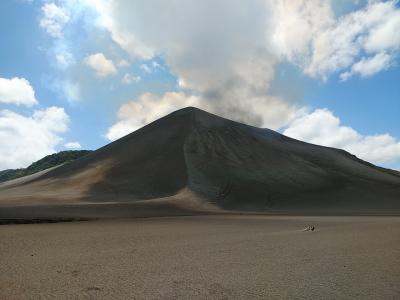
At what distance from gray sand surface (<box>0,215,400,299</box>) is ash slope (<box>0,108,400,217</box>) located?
24038 mm

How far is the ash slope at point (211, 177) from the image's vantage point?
55438 mm

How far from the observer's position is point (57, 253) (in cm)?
1403

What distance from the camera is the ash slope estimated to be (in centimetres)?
5544

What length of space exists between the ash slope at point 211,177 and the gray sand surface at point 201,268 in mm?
24038

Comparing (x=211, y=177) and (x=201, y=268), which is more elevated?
(x=211, y=177)

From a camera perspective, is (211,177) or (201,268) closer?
(201,268)

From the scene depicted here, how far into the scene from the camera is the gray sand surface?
28.2 ft

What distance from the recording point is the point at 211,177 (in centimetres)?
7169

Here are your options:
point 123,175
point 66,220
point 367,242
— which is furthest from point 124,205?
point 367,242

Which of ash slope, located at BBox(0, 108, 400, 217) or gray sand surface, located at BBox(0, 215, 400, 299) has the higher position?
ash slope, located at BBox(0, 108, 400, 217)

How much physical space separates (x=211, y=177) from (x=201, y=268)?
60.5 meters

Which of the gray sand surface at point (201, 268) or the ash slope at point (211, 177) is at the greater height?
the ash slope at point (211, 177)

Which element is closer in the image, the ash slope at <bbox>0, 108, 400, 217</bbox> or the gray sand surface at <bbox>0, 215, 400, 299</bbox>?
the gray sand surface at <bbox>0, 215, 400, 299</bbox>

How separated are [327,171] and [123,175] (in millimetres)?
38243
